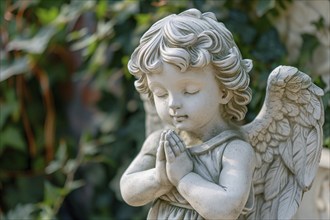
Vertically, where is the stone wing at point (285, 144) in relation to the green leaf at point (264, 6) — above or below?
above

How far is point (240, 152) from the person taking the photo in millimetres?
2502

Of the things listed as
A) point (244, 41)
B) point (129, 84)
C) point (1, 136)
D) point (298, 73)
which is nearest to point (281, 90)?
point (298, 73)

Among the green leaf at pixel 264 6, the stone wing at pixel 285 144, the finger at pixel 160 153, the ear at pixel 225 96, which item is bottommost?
the green leaf at pixel 264 6

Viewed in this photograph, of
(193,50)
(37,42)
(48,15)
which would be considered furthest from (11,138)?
(193,50)

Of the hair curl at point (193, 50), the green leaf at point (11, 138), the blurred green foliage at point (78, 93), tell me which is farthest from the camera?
the green leaf at point (11, 138)

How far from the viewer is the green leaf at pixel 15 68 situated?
13.5 ft

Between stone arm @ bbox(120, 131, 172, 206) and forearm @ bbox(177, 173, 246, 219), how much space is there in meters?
0.10

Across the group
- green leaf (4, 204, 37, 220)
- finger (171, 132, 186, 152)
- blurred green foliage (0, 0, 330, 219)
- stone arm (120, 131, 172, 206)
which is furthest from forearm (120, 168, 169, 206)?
green leaf (4, 204, 37, 220)

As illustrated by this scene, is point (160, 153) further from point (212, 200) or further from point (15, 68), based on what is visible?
point (15, 68)

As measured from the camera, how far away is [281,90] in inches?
102

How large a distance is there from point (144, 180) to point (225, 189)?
23 cm

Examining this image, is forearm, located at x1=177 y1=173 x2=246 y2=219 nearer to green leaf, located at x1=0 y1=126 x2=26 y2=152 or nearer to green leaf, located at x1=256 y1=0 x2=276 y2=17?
green leaf, located at x1=256 y1=0 x2=276 y2=17

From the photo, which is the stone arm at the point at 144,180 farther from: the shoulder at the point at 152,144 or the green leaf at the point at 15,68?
the green leaf at the point at 15,68

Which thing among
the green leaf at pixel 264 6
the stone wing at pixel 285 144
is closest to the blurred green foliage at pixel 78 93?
the green leaf at pixel 264 6
